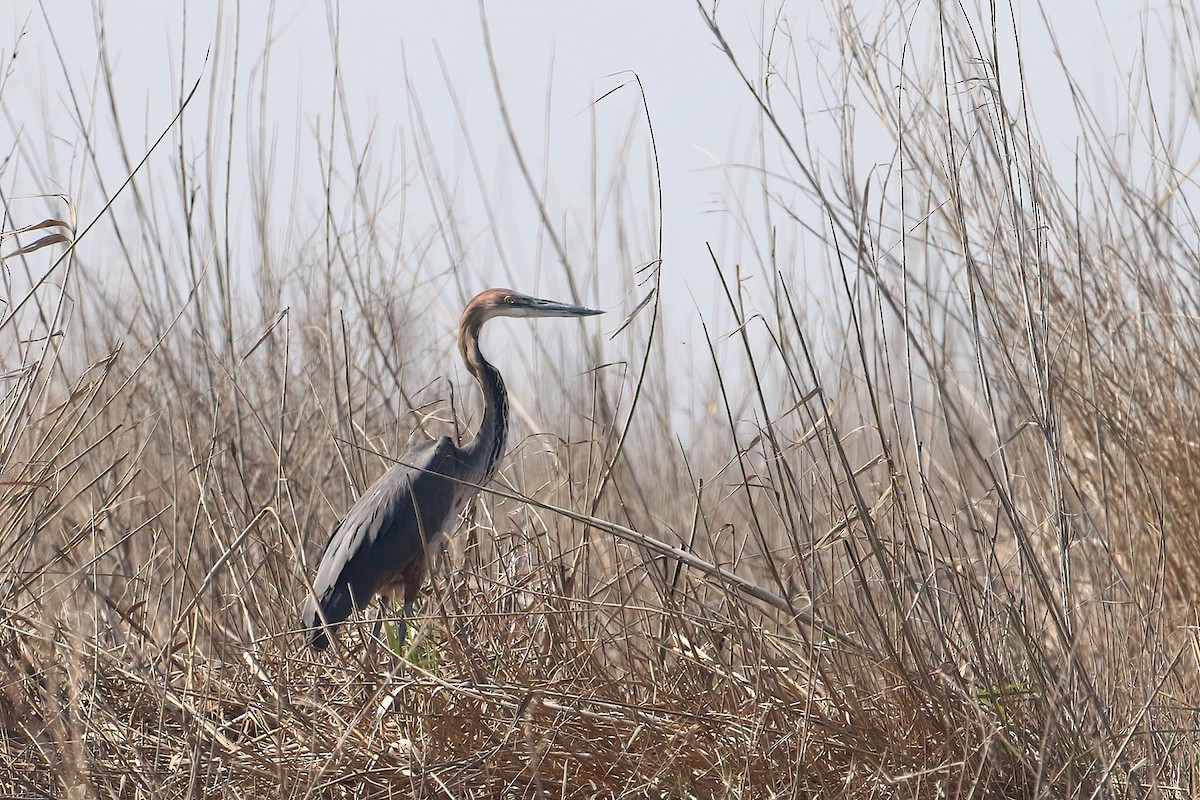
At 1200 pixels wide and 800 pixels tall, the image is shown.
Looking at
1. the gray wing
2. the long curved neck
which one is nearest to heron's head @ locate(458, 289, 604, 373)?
the long curved neck

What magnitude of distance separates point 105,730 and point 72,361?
2242mm

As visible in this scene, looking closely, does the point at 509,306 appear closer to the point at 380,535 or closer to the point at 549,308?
the point at 549,308

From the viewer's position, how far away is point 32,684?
186cm

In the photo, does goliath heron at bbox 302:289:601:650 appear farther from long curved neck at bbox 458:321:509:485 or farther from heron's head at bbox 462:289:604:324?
heron's head at bbox 462:289:604:324

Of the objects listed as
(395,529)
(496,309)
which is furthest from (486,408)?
(395,529)

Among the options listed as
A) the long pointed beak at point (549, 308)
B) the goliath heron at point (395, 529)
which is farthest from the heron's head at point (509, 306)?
the goliath heron at point (395, 529)

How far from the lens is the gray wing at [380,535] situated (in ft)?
7.87

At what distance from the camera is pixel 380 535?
244cm

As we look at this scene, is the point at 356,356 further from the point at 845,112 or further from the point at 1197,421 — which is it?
the point at 1197,421

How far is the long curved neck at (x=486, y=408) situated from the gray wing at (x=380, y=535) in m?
0.20

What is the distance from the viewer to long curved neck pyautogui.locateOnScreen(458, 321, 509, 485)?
276 centimetres

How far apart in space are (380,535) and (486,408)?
0.48m

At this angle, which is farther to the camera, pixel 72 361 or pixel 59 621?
pixel 72 361

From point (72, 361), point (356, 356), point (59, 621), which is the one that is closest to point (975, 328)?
point (59, 621)
